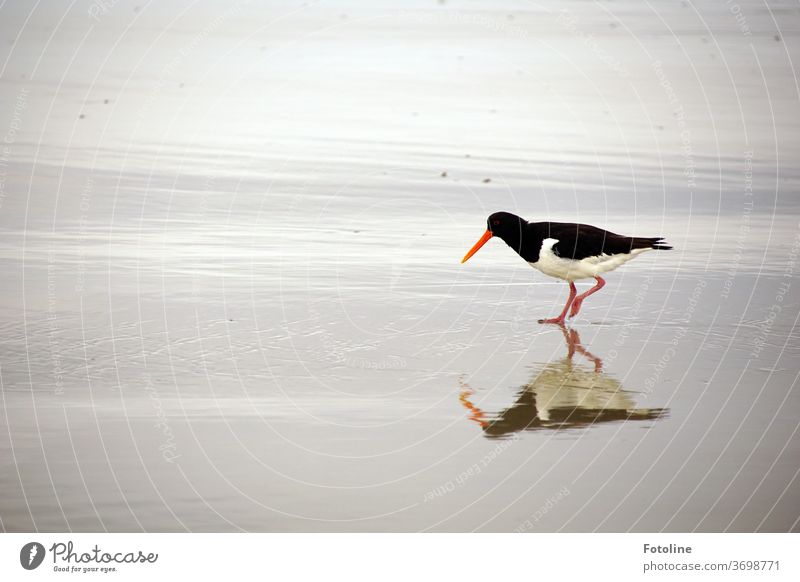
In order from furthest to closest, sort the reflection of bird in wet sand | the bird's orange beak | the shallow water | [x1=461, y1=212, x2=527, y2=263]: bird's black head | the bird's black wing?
1. the bird's orange beak
2. [x1=461, y1=212, x2=527, y2=263]: bird's black head
3. the bird's black wing
4. the reflection of bird in wet sand
5. the shallow water

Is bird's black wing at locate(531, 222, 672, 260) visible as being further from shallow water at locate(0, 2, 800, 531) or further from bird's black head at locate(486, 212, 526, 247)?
shallow water at locate(0, 2, 800, 531)

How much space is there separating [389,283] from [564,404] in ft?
10.7

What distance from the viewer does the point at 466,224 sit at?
42.4 ft

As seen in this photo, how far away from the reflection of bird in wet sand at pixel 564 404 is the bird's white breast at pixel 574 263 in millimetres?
1862

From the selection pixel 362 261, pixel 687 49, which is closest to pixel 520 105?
pixel 687 49

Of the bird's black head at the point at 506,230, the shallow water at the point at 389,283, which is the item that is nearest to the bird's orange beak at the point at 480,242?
the bird's black head at the point at 506,230

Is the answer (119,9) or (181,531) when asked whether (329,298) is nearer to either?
(181,531)

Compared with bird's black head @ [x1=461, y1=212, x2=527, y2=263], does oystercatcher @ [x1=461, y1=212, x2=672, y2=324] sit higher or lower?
lower

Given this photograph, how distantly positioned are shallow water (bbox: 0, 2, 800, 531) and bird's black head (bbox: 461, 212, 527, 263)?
0.30 meters

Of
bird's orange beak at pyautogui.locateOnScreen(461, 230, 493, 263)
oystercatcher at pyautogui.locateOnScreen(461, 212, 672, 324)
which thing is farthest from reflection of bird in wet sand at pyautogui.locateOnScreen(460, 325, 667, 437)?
bird's orange beak at pyautogui.locateOnScreen(461, 230, 493, 263)

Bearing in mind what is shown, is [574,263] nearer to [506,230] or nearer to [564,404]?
[506,230]

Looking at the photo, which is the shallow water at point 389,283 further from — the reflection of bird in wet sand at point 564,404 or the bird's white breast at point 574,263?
the bird's white breast at point 574,263

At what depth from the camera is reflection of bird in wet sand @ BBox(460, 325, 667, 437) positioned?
7.52 m

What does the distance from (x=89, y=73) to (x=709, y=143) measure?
9.55 metres
